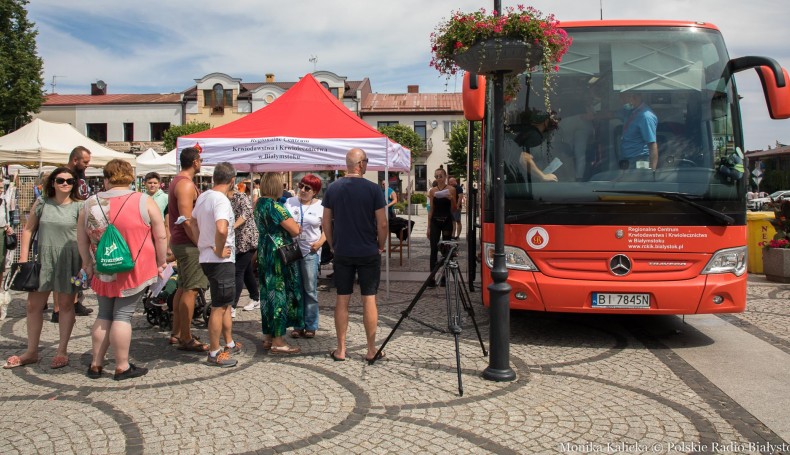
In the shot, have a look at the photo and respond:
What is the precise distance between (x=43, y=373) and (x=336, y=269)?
8.22ft

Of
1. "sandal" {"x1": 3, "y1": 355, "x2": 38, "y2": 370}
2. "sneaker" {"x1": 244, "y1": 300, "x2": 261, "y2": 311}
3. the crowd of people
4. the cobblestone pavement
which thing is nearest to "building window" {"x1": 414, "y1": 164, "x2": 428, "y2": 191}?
"sneaker" {"x1": 244, "y1": 300, "x2": 261, "y2": 311}

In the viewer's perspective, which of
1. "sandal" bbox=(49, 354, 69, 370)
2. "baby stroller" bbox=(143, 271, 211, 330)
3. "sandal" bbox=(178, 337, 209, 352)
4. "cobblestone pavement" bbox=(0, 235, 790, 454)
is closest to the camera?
"cobblestone pavement" bbox=(0, 235, 790, 454)

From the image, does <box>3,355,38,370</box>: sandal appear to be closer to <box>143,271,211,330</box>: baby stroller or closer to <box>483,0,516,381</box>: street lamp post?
<box>143,271,211,330</box>: baby stroller

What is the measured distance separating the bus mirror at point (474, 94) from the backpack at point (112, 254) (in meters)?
3.02

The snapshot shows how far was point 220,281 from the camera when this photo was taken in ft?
17.0

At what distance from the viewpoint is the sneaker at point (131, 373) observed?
481 cm

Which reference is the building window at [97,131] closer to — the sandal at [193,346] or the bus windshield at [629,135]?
the sandal at [193,346]

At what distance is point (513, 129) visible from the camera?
5.98 meters

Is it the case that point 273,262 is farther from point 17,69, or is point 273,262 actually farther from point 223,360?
point 17,69

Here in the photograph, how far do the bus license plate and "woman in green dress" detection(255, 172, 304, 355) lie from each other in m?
2.79

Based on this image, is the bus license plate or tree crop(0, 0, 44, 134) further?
tree crop(0, 0, 44, 134)

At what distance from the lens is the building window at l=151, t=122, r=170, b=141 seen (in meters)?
53.3

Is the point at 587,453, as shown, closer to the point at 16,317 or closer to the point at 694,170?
the point at 694,170

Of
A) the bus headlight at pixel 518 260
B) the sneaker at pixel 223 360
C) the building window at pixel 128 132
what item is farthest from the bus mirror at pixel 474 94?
the building window at pixel 128 132
